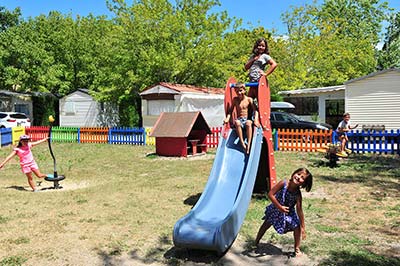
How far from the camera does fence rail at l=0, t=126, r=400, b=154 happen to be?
15.4 metres

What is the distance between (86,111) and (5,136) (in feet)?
26.7

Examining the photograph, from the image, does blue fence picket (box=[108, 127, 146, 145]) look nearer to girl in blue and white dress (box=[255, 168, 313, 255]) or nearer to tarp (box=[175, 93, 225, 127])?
tarp (box=[175, 93, 225, 127])

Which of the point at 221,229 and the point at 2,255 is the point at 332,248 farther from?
the point at 2,255

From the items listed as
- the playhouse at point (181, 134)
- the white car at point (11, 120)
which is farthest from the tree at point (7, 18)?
the playhouse at point (181, 134)

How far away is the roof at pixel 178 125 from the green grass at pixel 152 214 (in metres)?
1.78

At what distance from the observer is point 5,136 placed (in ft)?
69.2

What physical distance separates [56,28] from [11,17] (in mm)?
11528

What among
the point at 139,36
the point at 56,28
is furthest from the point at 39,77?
the point at 139,36

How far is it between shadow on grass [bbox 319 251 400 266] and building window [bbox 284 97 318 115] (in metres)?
24.8

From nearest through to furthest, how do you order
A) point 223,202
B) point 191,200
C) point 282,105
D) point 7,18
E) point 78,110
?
point 223,202 → point 191,200 → point 282,105 → point 78,110 → point 7,18

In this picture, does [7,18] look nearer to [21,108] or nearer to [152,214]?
[21,108]

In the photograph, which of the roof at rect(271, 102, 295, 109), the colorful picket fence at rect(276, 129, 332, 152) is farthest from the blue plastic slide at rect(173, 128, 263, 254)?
the roof at rect(271, 102, 295, 109)

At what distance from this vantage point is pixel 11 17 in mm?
42406

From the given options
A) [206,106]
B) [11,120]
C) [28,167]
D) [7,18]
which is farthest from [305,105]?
[7,18]
